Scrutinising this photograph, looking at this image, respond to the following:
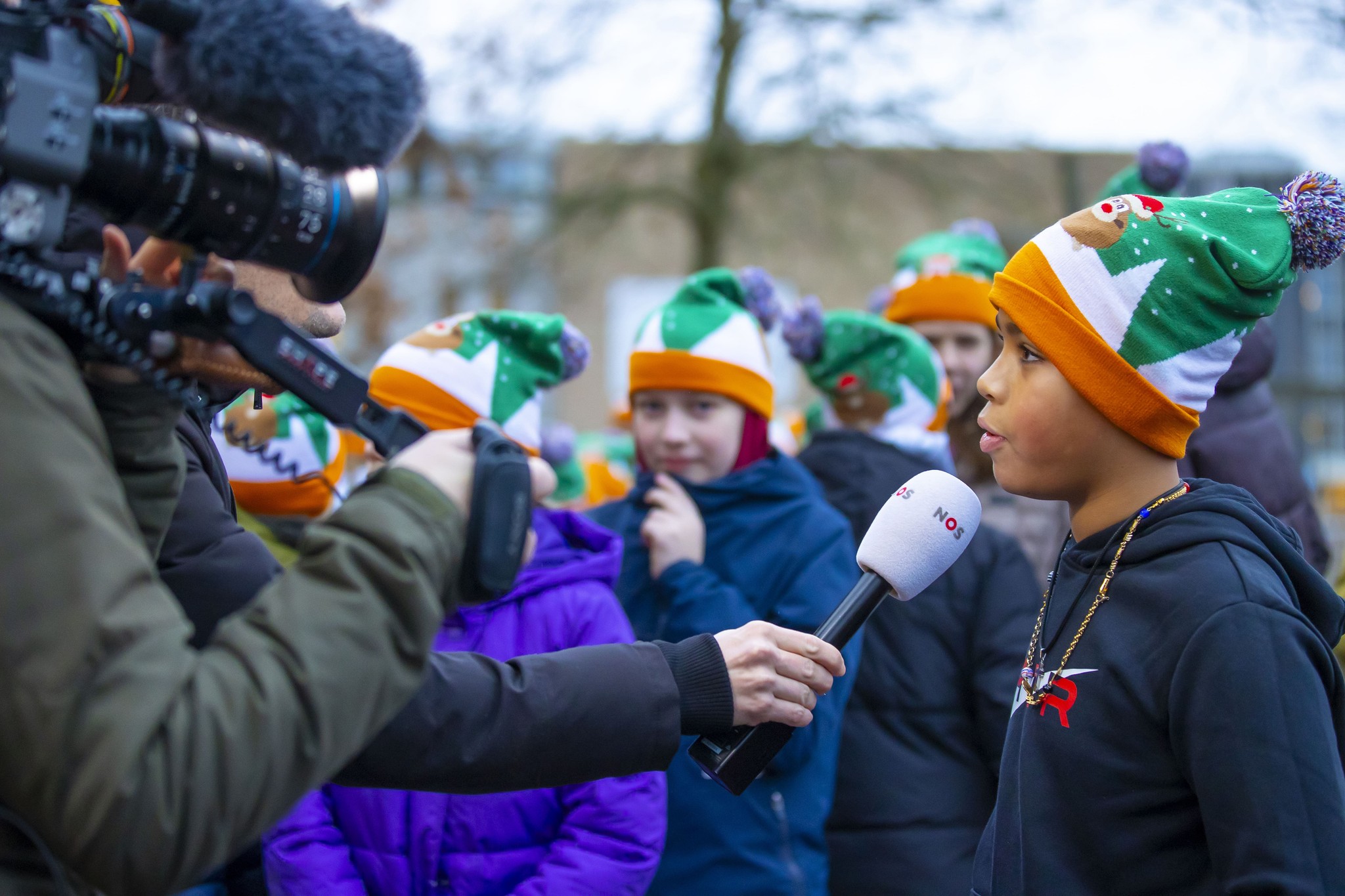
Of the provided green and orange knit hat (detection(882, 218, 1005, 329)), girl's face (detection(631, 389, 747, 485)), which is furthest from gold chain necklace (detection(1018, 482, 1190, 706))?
green and orange knit hat (detection(882, 218, 1005, 329))

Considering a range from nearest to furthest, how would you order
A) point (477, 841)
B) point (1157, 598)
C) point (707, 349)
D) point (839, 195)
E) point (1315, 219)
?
point (1157, 598)
point (1315, 219)
point (477, 841)
point (707, 349)
point (839, 195)

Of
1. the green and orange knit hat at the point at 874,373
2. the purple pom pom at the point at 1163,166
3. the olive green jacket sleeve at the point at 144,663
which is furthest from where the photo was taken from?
the green and orange knit hat at the point at 874,373

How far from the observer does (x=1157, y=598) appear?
180 centimetres

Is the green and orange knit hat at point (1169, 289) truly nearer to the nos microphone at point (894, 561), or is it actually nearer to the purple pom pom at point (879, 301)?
the nos microphone at point (894, 561)

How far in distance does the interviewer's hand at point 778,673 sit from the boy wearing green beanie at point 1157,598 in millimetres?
360

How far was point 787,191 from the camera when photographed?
13.7m

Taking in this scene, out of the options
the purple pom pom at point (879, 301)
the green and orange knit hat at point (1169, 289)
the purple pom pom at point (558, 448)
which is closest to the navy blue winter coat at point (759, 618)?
the green and orange knit hat at point (1169, 289)

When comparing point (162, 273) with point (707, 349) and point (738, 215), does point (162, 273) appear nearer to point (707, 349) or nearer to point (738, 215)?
point (707, 349)

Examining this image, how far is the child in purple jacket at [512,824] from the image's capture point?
8.10 feet

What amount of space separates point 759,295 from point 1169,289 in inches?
76.7

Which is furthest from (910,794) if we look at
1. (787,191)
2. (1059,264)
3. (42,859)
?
(787,191)

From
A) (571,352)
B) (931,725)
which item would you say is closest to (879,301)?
(571,352)

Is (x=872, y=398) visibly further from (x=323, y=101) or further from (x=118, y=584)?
(x=118, y=584)

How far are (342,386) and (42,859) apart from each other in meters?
0.67
